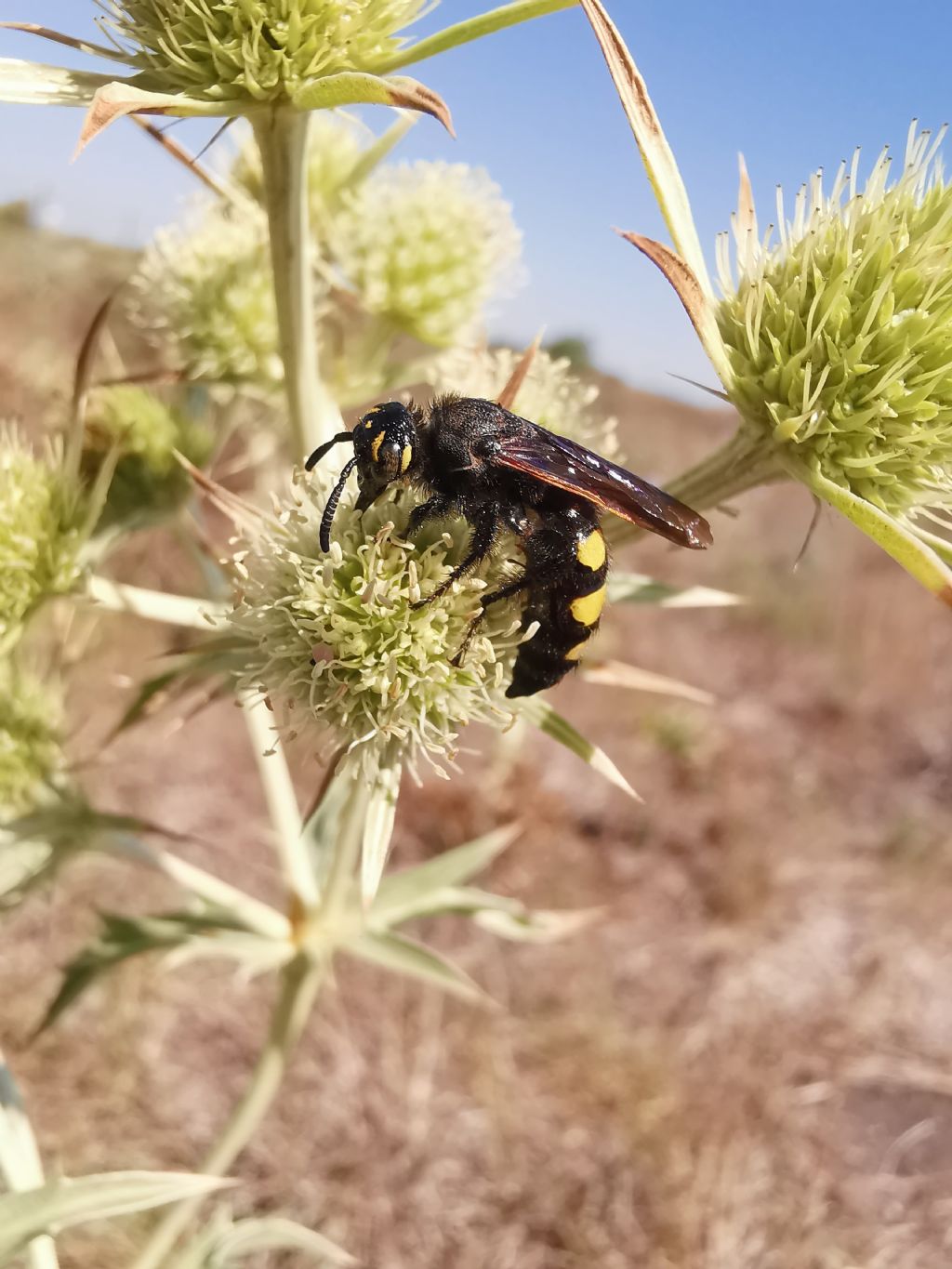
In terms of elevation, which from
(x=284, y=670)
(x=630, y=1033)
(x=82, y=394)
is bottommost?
(x=630, y=1033)

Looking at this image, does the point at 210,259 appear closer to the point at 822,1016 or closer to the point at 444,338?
the point at 444,338

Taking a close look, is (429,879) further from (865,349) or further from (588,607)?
(865,349)

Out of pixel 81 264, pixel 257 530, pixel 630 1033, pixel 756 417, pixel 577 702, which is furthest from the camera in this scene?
pixel 81 264

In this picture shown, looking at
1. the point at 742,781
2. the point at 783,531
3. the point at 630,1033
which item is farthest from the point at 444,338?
the point at 783,531

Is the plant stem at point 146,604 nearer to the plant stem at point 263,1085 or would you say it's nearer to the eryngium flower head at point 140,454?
the eryngium flower head at point 140,454

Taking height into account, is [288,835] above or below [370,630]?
below

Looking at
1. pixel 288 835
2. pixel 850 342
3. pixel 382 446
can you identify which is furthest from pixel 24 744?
pixel 850 342
